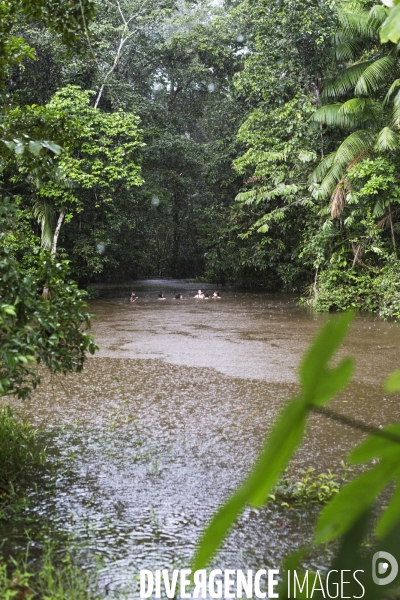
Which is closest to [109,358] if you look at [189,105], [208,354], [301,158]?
[208,354]

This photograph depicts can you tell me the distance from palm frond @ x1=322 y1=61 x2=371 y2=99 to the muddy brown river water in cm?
434

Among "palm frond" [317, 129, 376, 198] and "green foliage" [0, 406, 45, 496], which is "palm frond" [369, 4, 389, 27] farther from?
"green foliage" [0, 406, 45, 496]

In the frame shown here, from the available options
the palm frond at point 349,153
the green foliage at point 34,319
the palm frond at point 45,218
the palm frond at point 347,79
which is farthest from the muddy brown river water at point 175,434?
the palm frond at point 347,79

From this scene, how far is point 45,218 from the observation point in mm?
12414

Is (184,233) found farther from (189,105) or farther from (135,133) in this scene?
(135,133)

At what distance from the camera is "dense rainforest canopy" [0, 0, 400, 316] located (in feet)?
34.6

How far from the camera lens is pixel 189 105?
20625 millimetres

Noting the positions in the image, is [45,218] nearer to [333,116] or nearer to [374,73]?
[333,116]

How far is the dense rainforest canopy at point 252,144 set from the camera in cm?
1055

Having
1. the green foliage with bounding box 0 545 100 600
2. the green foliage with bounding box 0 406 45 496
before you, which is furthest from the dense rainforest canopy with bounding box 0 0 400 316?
the green foliage with bounding box 0 545 100 600

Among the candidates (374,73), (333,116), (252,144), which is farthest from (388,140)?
(252,144)

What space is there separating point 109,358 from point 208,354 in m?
1.24

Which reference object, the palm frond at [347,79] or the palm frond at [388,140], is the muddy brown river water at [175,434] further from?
the palm frond at [347,79]

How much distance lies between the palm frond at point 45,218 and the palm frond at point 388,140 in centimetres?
671
